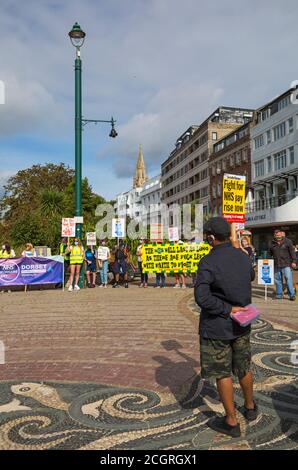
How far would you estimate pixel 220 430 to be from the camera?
10.8 feet

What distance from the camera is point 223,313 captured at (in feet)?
10.6

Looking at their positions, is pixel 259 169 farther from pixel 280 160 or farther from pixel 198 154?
pixel 198 154

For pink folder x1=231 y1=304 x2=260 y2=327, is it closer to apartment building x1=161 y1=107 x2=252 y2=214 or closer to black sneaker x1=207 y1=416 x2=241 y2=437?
black sneaker x1=207 y1=416 x2=241 y2=437

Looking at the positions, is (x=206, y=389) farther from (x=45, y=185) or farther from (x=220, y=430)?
(x=45, y=185)

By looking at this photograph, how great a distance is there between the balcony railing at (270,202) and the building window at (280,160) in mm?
3039

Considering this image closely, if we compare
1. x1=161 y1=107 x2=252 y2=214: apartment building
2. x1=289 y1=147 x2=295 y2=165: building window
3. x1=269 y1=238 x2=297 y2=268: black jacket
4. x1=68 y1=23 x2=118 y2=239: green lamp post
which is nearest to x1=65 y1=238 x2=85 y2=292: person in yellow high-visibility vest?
x1=68 y1=23 x2=118 y2=239: green lamp post

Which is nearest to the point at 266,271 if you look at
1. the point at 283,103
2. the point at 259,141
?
the point at 283,103

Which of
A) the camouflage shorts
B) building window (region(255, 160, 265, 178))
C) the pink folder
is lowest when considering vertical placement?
the camouflage shorts

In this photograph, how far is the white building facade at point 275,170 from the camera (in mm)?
36812

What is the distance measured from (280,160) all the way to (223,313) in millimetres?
40287

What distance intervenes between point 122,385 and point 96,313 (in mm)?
4629

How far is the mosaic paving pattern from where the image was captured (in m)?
3.14

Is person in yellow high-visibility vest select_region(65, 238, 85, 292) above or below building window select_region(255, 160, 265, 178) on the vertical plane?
below
